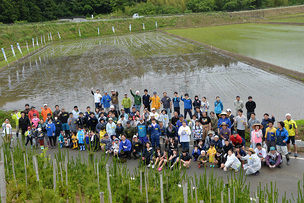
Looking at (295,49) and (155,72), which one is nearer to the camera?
(155,72)

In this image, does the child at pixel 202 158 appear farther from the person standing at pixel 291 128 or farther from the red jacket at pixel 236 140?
the person standing at pixel 291 128

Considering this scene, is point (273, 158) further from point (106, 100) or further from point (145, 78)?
point (145, 78)

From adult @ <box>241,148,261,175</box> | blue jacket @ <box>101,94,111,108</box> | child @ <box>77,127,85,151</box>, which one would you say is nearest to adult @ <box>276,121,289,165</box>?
adult @ <box>241,148,261,175</box>

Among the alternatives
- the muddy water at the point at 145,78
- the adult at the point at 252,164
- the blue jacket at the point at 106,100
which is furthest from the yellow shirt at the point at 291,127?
the blue jacket at the point at 106,100

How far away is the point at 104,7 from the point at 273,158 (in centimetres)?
9193

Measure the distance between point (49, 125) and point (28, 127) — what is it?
2.83 ft

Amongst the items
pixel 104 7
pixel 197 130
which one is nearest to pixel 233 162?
pixel 197 130

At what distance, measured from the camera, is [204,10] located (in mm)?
80875

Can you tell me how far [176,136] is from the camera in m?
11.8

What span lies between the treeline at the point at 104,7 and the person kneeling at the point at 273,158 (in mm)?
67864

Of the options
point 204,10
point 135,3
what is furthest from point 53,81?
point 135,3

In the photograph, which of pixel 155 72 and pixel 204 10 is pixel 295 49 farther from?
pixel 204 10

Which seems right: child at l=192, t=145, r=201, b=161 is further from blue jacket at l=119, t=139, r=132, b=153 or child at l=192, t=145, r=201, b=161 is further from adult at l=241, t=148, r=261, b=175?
blue jacket at l=119, t=139, r=132, b=153

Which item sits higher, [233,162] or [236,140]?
[236,140]
